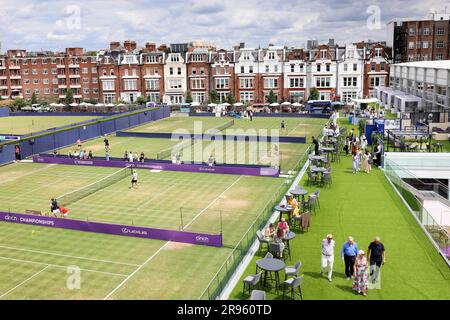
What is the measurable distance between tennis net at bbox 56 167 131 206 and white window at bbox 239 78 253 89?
53.5 metres

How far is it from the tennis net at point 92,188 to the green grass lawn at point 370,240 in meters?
14.5

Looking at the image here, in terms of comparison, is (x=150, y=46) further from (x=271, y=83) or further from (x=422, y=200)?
(x=422, y=200)

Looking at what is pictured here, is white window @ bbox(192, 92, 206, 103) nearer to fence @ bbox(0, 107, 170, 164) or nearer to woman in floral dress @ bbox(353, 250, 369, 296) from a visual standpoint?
fence @ bbox(0, 107, 170, 164)

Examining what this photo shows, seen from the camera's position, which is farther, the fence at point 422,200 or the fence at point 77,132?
the fence at point 77,132

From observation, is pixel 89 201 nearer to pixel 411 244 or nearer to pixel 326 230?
pixel 326 230

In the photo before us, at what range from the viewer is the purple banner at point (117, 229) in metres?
21.9

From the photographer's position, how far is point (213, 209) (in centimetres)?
2780

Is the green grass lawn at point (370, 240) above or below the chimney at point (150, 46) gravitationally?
below

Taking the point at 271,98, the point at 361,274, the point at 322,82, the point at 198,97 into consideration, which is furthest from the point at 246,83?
the point at 361,274

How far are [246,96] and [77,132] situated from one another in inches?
1652

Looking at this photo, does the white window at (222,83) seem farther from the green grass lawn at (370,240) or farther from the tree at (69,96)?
the green grass lawn at (370,240)

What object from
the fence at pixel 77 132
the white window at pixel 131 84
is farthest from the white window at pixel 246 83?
the white window at pixel 131 84

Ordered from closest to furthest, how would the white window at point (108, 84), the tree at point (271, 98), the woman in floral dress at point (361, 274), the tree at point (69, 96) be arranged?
the woman in floral dress at point (361, 274)
the tree at point (271, 98)
the tree at point (69, 96)
the white window at point (108, 84)

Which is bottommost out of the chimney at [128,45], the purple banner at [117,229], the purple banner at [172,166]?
the purple banner at [117,229]
